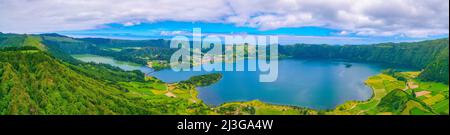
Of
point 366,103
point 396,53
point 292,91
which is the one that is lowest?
point 366,103

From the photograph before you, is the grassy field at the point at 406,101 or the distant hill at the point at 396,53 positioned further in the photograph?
the distant hill at the point at 396,53

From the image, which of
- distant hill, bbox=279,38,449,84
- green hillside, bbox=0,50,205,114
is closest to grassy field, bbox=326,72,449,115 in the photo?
distant hill, bbox=279,38,449,84

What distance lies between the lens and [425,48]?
344 feet

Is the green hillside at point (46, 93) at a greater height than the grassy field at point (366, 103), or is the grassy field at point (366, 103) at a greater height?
the green hillside at point (46, 93)

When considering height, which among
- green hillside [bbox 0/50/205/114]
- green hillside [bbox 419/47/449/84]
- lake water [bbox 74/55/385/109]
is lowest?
lake water [bbox 74/55/385/109]

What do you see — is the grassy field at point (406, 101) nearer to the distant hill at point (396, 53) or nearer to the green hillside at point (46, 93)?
the distant hill at point (396, 53)

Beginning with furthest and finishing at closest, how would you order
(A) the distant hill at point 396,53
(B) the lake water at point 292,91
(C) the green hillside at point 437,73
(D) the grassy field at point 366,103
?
(A) the distant hill at point 396,53 < (C) the green hillside at point 437,73 < (B) the lake water at point 292,91 < (D) the grassy field at point 366,103

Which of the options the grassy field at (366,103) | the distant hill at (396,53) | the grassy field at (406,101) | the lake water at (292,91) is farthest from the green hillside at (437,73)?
the lake water at (292,91)

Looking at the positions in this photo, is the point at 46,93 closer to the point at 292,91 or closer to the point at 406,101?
the point at 406,101

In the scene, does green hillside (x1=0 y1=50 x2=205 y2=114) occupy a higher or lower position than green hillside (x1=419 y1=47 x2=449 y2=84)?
higher

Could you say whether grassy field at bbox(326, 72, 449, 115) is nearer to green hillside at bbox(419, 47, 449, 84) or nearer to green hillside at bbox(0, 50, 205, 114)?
green hillside at bbox(419, 47, 449, 84)

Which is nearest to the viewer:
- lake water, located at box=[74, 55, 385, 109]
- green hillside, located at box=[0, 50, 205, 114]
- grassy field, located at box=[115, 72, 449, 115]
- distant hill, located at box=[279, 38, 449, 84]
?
green hillside, located at box=[0, 50, 205, 114]

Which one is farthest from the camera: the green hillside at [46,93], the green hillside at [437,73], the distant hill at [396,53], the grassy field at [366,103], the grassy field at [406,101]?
the distant hill at [396,53]

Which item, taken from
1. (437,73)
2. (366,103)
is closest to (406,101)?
(366,103)
